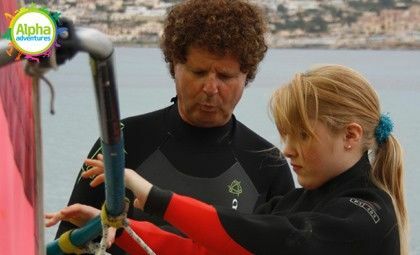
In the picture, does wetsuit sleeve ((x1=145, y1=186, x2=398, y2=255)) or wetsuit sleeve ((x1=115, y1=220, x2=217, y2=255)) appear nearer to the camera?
wetsuit sleeve ((x1=145, y1=186, x2=398, y2=255))

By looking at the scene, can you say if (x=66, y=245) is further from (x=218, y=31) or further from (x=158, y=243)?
(x=218, y=31)

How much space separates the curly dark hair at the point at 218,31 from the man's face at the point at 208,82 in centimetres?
1

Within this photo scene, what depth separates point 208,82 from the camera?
5.95 feet

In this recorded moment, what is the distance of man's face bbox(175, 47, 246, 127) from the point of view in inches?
71.8

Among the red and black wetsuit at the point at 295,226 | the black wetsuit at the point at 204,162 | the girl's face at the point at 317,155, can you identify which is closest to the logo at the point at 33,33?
the red and black wetsuit at the point at 295,226

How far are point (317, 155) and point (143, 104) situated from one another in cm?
1448

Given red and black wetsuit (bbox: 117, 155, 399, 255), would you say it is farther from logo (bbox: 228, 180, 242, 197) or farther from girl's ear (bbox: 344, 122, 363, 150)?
logo (bbox: 228, 180, 242, 197)

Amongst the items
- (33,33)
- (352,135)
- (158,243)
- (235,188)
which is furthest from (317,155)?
(33,33)

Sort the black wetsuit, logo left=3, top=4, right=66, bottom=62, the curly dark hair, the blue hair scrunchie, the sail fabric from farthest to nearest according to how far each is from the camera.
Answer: the black wetsuit → the curly dark hair → the blue hair scrunchie → the sail fabric → logo left=3, top=4, right=66, bottom=62

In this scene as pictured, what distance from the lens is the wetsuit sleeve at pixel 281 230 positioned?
4.59 ft

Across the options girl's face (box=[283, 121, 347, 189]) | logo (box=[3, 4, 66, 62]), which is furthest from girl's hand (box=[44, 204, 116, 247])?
logo (box=[3, 4, 66, 62])

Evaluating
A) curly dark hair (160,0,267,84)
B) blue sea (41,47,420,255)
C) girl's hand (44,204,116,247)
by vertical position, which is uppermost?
curly dark hair (160,0,267,84)

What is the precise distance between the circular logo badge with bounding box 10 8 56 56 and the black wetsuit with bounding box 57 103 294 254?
1.10 metres

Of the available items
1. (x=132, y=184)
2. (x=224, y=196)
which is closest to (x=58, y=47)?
(x=132, y=184)
